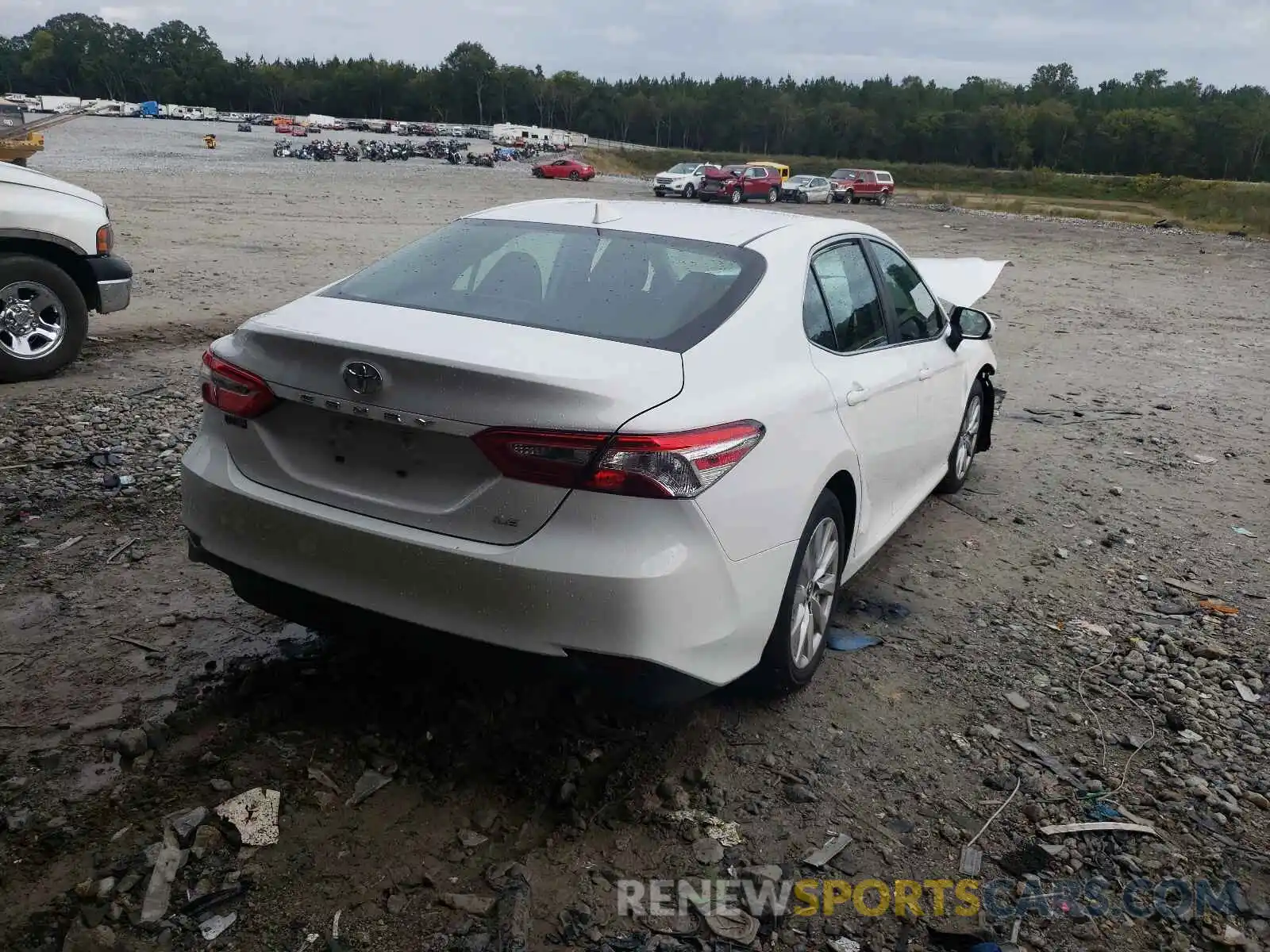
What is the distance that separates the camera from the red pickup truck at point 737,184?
43.5 metres

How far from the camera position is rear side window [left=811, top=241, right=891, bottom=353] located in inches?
152

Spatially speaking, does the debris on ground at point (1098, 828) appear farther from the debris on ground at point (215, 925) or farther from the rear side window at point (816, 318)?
the debris on ground at point (215, 925)

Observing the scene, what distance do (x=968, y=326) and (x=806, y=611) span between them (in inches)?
97.7

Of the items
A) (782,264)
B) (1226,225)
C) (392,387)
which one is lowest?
(1226,225)

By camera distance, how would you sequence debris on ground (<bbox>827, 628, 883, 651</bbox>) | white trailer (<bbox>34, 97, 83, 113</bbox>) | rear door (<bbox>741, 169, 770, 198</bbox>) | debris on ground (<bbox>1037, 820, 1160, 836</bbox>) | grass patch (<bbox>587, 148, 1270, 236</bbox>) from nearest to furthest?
debris on ground (<bbox>1037, 820, 1160, 836</bbox>) < debris on ground (<bbox>827, 628, 883, 651</bbox>) < white trailer (<bbox>34, 97, 83, 113</bbox>) < rear door (<bbox>741, 169, 770, 198</bbox>) < grass patch (<bbox>587, 148, 1270, 236</bbox>)

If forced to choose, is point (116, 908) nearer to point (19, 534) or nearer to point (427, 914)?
point (427, 914)

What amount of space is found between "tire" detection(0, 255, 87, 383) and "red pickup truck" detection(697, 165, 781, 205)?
37.3m

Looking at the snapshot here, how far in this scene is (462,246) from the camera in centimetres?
382

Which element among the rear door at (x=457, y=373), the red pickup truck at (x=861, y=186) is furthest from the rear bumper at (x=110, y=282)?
the red pickup truck at (x=861, y=186)

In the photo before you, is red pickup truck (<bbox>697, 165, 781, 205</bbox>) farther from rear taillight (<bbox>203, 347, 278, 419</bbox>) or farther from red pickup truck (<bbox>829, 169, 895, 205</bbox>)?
rear taillight (<bbox>203, 347, 278, 419</bbox>)

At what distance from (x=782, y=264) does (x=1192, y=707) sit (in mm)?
2291

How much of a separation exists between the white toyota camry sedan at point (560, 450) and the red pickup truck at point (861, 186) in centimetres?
4928

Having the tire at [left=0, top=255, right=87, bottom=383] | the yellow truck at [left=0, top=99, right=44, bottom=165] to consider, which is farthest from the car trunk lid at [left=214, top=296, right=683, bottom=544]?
the yellow truck at [left=0, top=99, right=44, bottom=165]

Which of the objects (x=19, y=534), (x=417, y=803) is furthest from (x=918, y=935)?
(x=19, y=534)
